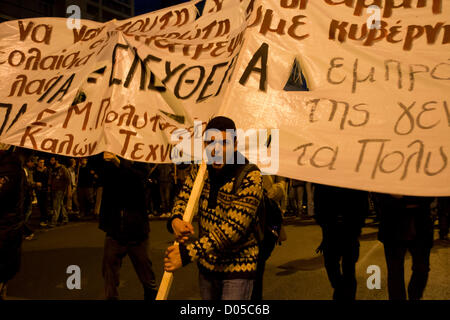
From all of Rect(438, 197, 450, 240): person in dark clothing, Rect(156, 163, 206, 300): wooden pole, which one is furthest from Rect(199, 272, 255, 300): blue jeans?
Rect(438, 197, 450, 240): person in dark clothing

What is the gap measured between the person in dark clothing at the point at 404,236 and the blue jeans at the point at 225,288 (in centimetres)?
203

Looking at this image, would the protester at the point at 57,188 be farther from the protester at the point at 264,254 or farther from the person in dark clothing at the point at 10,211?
the protester at the point at 264,254

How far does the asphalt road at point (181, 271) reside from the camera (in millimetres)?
5449

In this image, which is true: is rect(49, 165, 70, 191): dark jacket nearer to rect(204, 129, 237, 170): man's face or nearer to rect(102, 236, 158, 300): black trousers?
rect(102, 236, 158, 300): black trousers

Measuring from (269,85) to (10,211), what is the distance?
10.3ft

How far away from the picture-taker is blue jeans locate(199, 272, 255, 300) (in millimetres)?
2721

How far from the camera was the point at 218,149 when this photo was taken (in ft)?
8.99

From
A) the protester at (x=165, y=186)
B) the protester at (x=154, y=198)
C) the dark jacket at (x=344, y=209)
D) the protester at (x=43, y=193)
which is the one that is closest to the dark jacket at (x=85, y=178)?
the protester at (x=43, y=193)

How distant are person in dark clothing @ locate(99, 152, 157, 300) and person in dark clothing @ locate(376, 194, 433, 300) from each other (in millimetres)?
2566

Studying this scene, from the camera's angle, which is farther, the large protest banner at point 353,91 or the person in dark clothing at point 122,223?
the person in dark clothing at point 122,223

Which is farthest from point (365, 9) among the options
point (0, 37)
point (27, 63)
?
point (0, 37)

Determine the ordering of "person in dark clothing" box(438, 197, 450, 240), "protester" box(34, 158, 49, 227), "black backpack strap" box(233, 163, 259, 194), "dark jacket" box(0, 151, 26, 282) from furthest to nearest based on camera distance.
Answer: "protester" box(34, 158, 49, 227) → "person in dark clothing" box(438, 197, 450, 240) → "dark jacket" box(0, 151, 26, 282) → "black backpack strap" box(233, 163, 259, 194)

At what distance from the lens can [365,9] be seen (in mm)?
2789
